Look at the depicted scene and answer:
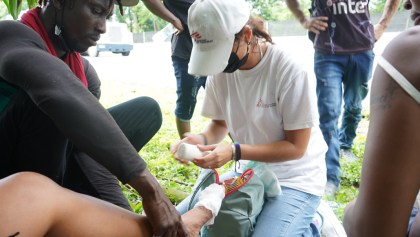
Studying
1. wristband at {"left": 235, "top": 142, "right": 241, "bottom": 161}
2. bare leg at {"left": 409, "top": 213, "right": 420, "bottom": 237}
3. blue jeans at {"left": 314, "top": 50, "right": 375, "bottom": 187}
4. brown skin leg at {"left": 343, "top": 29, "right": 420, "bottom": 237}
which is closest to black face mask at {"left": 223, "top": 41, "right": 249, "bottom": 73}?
wristband at {"left": 235, "top": 142, "right": 241, "bottom": 161}

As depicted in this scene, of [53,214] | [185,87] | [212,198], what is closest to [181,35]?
[185,87]

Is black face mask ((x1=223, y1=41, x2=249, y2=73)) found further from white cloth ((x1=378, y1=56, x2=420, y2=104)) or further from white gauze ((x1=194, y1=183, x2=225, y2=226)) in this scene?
white cloth ((x1=378, y1=56, x2=420, y2=104))

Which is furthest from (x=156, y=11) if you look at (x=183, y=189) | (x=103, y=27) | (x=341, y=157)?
(x=341, y=157)

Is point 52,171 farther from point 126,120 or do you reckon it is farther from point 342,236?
point 342,236

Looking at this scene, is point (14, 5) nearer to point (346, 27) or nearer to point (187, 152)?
point (187, 152)

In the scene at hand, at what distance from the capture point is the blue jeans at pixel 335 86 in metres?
2.63

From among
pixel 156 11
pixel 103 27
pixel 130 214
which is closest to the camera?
pixel 130 214

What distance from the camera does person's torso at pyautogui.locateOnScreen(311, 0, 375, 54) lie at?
2.67 metres

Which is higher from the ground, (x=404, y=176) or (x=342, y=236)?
(x=404, y=176)

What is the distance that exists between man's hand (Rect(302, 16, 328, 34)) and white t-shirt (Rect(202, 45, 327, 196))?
1.19 meters

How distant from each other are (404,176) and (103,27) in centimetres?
119

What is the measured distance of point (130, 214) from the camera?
1243 millimetres

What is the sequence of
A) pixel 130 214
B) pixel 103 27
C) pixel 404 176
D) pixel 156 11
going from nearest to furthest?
pixel 404 176
pixel 130 214
pixel 103 27
pixel 156 11

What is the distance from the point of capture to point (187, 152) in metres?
1.47
